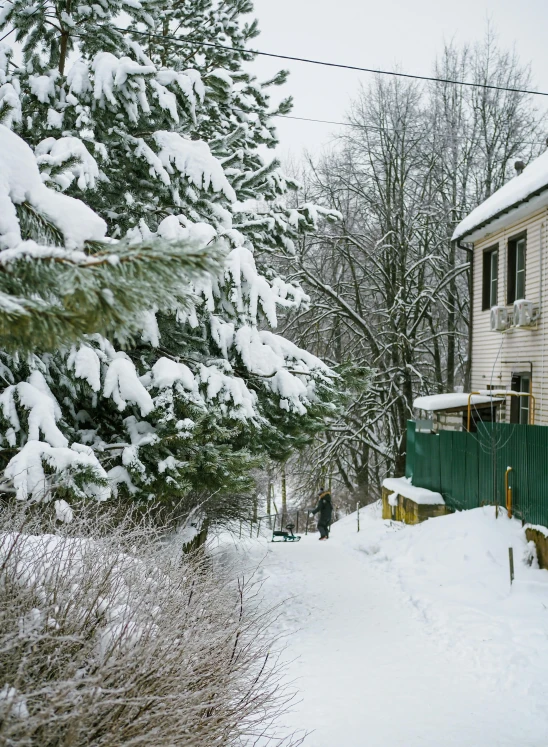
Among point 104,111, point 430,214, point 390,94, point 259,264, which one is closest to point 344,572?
point 259,264

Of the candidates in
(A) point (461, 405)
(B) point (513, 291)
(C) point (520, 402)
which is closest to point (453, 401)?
(A) point (461, 405)

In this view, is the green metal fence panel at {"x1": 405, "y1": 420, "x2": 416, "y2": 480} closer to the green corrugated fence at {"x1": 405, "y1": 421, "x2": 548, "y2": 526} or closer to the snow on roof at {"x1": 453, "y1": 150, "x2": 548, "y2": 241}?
the green corrugated fence at {"x1": 405, "y1": 421, "x2": 548, "y2": 526}

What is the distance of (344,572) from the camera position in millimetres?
13617

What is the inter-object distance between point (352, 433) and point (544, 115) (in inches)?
586

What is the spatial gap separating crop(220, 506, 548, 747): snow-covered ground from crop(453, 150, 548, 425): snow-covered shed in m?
4.23

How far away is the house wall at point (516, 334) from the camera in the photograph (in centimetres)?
1503

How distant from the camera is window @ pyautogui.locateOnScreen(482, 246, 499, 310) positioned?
59.9 feet

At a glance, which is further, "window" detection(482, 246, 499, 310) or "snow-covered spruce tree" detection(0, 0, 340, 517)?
"window" detection(482, 246, 499, 310)

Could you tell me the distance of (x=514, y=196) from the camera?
49.7 feet

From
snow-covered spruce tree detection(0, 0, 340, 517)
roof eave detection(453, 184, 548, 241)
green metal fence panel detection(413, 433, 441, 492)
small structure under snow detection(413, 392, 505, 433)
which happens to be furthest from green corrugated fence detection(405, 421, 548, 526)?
roof eave detection(453, 184, 548, 241)

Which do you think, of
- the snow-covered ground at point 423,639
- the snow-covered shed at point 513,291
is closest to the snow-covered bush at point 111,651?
the snow-covered ground at point 423,639

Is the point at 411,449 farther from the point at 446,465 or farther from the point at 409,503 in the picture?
the point at 446,465

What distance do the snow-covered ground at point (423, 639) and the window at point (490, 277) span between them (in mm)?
7105

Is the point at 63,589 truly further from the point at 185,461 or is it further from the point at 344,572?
the point at 344,572
